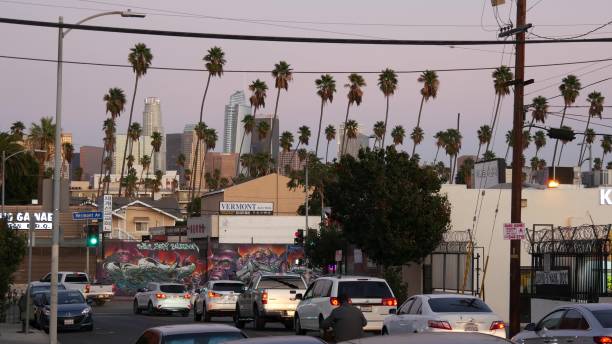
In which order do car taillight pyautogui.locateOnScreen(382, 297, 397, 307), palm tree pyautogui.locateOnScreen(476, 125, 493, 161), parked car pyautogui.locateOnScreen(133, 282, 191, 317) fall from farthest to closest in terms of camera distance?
palm tree pyautogui.locateOnScreen(476, 125, 493, 161)
parked car pyautogui.locateOnScreen(133, 282, 191, 317)
car taillight pyautogui.locateOnScreen(382, 297, 397, 307)

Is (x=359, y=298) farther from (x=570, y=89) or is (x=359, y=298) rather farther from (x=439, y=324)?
(x=570, y=89)

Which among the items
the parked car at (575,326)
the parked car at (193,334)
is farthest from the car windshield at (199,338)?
the parked car at (575,326)

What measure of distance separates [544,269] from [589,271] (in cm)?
246

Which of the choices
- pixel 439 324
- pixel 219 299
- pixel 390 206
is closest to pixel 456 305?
pixel 439 324

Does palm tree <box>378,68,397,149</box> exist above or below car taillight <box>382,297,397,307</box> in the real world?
above

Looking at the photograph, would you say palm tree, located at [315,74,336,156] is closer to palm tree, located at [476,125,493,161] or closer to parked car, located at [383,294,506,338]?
palm tree, located at [476,125,493,161]

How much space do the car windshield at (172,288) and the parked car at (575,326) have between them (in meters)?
31.2

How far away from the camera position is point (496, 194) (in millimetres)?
47656

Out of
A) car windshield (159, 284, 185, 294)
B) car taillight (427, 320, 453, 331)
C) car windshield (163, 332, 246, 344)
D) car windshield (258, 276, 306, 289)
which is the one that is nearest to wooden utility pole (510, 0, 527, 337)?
car taillight (427, 320, 453, 331)

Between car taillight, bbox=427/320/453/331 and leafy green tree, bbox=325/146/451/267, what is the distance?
21295 millimetres

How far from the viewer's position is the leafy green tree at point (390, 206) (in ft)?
149

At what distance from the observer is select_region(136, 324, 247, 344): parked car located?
45.0 ft

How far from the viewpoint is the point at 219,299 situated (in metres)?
42.0

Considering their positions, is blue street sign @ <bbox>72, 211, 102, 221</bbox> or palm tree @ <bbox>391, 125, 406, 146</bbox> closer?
blue street sign @ <bbox>72, 211, 102, 221</bbox>
